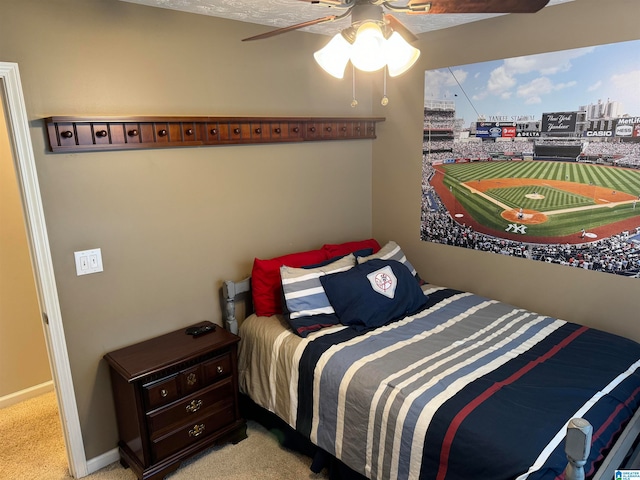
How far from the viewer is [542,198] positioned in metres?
2.64

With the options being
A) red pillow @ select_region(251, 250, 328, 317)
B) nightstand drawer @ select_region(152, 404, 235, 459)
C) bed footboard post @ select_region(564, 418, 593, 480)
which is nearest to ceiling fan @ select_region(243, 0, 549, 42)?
bed footboard post @ select_region(564, 418, 593, 480)

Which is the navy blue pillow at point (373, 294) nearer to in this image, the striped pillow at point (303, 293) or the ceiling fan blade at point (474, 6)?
the striped pillow at point (303, 293)

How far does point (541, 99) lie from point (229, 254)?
2034 millimetres

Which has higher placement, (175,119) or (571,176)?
(175,119)

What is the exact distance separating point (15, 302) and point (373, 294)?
2.42 m

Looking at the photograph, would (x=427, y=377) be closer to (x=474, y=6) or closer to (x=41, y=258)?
(x=474, y=6)

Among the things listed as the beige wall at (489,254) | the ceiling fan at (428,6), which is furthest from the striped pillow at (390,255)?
the ceiling fan at (428,6)

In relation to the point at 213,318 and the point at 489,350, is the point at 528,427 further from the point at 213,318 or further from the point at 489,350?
the point at 213,318

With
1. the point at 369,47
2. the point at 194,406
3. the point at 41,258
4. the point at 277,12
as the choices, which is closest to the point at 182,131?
the point at 277,12

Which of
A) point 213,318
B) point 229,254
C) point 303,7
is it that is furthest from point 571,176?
point 213,318

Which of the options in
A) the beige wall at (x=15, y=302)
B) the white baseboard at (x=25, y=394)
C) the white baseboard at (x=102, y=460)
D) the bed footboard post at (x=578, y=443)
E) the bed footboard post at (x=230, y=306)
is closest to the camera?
the bed footboard post at (x=578, y=443)

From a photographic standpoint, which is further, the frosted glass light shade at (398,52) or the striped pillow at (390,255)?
the striped pillow at (390,255)

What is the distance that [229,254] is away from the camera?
9.27ft

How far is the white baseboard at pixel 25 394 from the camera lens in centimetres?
312
